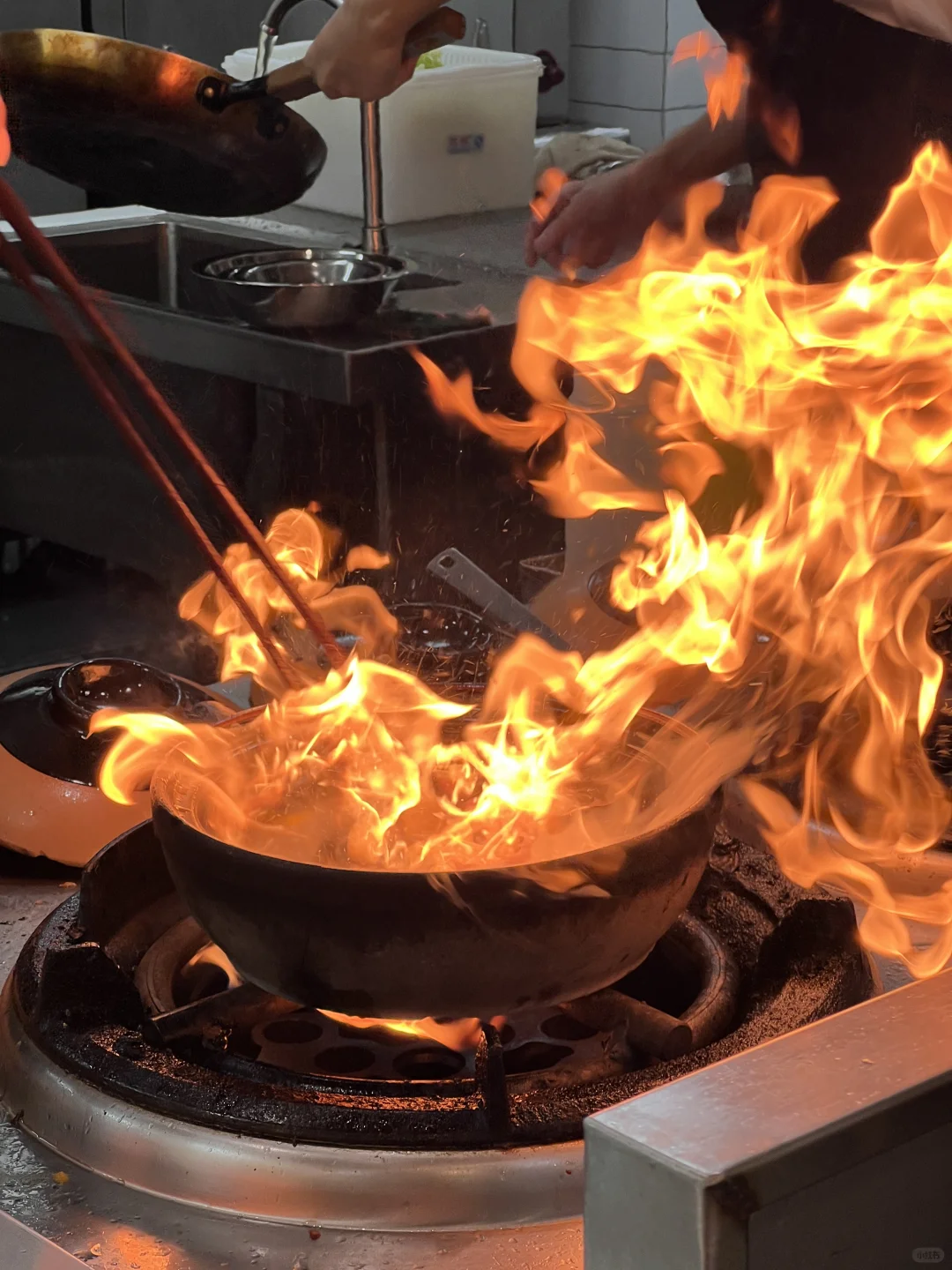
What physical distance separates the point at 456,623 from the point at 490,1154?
0.72 m

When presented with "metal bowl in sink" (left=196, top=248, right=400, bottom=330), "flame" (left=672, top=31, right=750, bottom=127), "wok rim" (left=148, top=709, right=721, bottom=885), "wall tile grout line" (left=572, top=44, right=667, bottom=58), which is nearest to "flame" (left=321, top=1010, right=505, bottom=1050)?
"wok rim" (left=148, top=709, right=721, bottom=885)

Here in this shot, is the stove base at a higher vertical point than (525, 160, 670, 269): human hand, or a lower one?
lower

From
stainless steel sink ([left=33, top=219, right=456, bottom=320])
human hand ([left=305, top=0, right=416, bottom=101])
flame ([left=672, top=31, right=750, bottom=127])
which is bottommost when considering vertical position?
stainless steel sink ([left=33, top=219, right=456, bottom=320])

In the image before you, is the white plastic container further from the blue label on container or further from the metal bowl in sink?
the metal bowl in sink

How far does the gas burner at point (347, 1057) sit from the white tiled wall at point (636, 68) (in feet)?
12.7

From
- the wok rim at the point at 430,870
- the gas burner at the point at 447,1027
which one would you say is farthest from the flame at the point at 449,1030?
the wok rim at the point at 430,870

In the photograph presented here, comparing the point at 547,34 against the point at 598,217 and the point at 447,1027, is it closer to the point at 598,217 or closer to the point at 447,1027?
the point at 598,217

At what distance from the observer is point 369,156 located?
3223 mm

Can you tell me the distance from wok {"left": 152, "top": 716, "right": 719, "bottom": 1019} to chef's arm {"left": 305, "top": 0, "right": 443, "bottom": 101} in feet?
4.65

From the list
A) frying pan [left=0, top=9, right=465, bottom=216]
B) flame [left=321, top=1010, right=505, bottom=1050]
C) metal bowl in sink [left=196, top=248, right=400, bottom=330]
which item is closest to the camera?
flame [left=321, top=1010, right=505, bottom=1050]

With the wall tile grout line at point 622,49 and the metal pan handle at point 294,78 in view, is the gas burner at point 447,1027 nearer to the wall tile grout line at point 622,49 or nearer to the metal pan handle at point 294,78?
the metal pan handle at point 294,78

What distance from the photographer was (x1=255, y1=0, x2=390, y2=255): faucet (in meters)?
3.06

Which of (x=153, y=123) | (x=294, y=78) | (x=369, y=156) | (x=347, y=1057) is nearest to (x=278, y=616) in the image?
(x=347, y=1057)

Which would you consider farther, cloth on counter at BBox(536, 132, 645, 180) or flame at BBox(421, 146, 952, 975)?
cloth on counter at BBox(536, 132, 645, 180)
